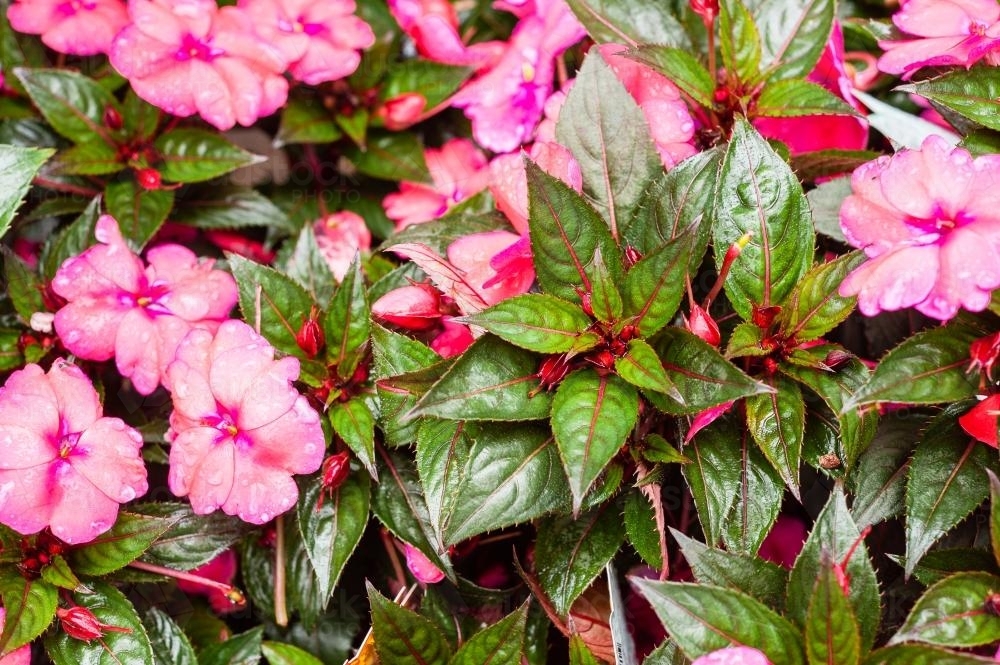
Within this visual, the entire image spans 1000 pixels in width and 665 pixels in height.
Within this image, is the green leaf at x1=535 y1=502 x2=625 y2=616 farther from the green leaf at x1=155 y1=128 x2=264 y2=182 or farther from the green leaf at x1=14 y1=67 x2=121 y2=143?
the green leaf at x1=14 y1=67 x2=121 y2=143

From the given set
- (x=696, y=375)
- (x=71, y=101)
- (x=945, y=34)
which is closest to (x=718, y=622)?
(x=696, y=375)

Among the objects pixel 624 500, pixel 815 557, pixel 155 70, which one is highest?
pixel 155 70

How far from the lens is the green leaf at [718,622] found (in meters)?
0.97

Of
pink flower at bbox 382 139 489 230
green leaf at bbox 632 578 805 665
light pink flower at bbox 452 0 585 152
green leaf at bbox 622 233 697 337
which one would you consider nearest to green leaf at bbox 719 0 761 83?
light pink flower at bbox 452 0 585 152

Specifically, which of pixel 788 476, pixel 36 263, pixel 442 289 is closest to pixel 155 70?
pixel 36 263

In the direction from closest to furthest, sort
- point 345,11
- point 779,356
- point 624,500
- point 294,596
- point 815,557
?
point 815,557
point 779,356
point 624,500
point 294,596
point 345,11

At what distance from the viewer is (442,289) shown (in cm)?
114

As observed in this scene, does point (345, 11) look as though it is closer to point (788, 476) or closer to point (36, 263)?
point (36, 263)

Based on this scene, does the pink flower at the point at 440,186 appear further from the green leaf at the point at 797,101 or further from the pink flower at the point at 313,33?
the green leaf at the point at 797,101

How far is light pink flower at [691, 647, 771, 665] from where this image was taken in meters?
0.94

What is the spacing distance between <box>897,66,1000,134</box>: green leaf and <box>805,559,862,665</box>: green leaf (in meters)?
0.58

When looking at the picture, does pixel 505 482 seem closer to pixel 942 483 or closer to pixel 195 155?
pixel 942 483

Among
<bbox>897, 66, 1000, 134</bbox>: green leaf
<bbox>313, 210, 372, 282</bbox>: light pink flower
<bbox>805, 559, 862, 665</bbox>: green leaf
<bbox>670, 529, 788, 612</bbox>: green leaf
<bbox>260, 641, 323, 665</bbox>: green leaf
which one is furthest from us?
<bbox>313, 210, 372, 282</bbox>: light pink flower

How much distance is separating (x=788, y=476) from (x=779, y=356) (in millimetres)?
145
